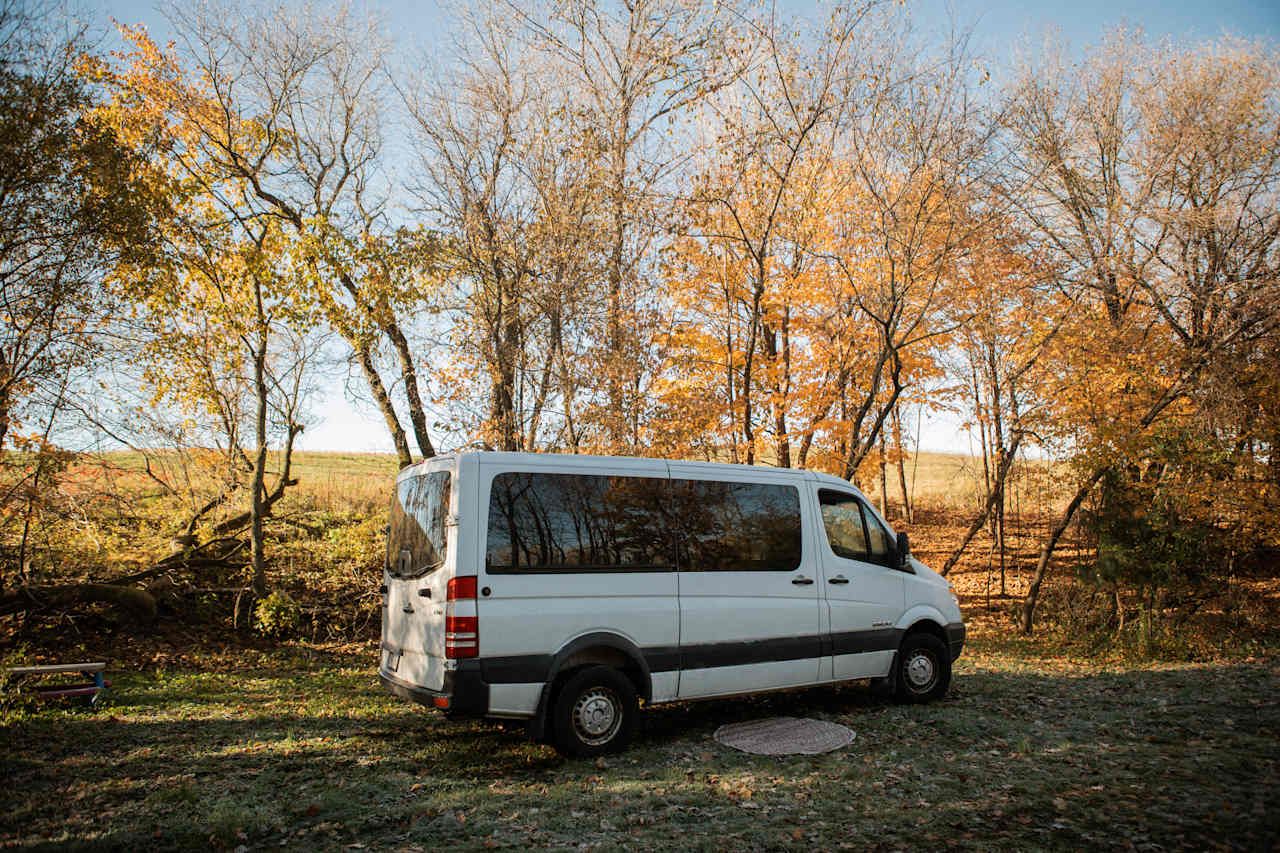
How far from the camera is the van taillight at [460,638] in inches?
211

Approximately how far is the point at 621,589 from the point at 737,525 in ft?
4.23

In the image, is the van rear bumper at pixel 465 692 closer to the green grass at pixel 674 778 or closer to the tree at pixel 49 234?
the green grass at pixel 674 778

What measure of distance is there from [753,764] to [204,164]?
13074 millimetres

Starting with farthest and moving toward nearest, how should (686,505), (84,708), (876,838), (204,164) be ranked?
(204,164) < (84,708) < (686,505) < (876,838)

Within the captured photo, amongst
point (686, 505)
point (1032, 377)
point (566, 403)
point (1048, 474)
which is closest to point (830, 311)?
point (1032, 377)

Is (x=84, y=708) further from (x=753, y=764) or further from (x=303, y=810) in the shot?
(x=753, y=764)

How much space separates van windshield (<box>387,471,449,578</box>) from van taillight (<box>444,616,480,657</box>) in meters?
0.47

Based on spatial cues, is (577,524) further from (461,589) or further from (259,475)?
(259,475)

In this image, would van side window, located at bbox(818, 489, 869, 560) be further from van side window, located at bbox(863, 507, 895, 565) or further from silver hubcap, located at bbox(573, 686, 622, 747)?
silver hubcap, located at bbox(573, 686, 622, 747)

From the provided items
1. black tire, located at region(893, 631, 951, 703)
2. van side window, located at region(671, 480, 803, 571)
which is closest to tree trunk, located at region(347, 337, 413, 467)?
van side window, located at region(671, 480, 803, 571)

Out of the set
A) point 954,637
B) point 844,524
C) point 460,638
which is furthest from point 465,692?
point 954,637

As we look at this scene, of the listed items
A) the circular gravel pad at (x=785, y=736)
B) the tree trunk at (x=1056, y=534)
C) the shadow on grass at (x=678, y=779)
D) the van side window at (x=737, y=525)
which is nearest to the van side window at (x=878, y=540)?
the van side window at (x=737, y=525)

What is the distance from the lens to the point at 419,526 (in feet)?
20.1

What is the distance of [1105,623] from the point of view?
13.6 m
